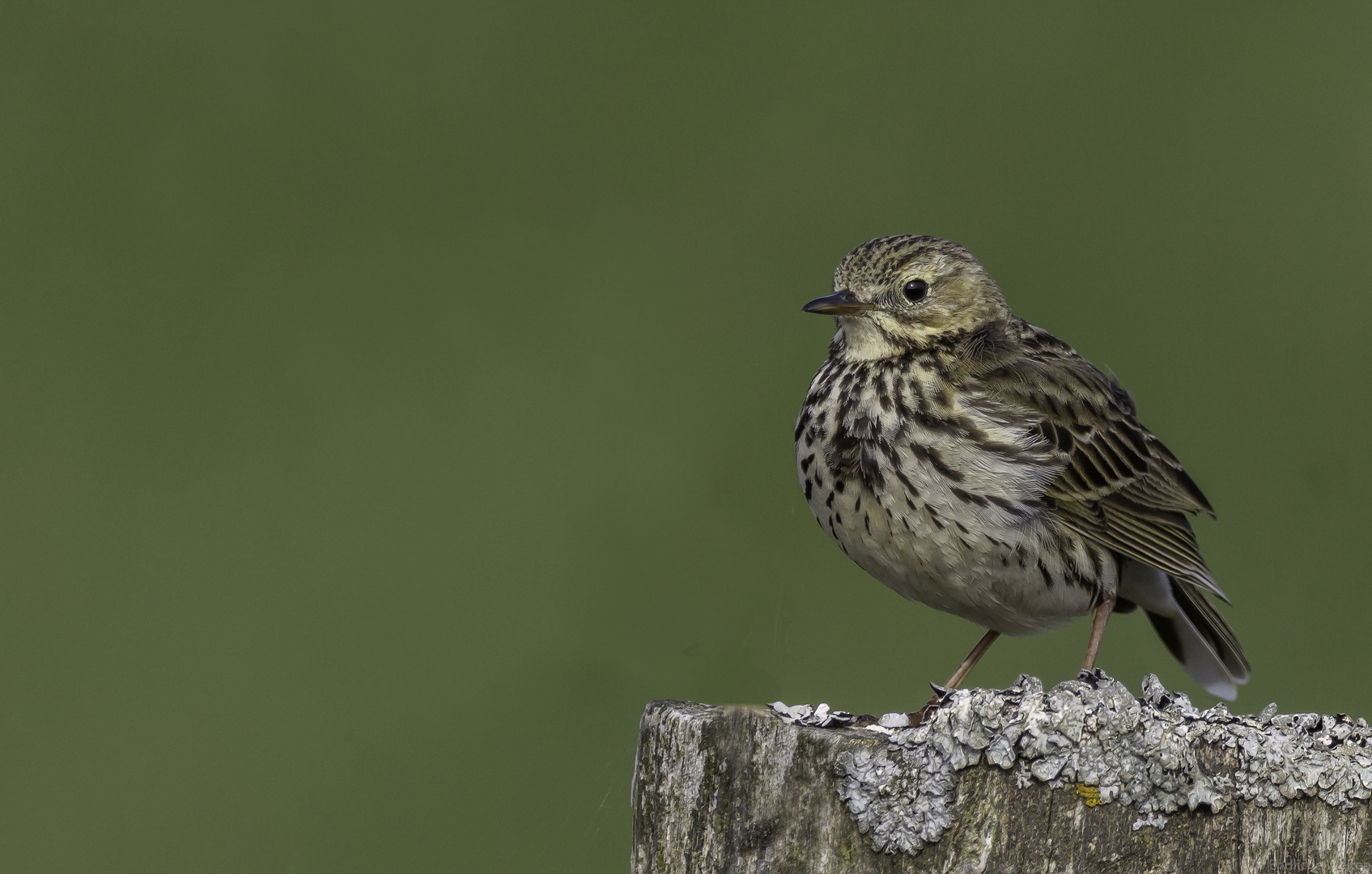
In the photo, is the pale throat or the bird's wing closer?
the bird's wing

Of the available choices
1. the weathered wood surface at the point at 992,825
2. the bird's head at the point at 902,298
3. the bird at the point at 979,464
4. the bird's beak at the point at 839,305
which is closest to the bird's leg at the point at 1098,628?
the bird at the point at 979,464

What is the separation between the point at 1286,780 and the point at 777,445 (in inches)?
251

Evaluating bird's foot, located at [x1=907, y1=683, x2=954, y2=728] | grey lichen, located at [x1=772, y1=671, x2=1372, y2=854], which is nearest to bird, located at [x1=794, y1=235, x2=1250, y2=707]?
bird's foot, located at [x1=907, y1=683, x2=954, y2=728]

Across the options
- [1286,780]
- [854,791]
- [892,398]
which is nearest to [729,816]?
[854,791]

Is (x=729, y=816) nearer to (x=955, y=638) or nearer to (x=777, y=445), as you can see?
(x=955, y=638)

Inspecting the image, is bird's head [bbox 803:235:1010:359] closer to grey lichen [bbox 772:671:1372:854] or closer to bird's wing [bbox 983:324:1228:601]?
bird's wing [bbox 983:324:1228:601]

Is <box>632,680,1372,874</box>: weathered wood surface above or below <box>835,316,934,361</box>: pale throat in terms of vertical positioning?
below

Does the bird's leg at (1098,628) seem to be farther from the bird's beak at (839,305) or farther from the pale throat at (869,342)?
the bird's beak at (839,305)

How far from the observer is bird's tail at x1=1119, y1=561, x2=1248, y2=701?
614 centimetres

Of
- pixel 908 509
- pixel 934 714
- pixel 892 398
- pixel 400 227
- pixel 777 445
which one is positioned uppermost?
pixel 400 227

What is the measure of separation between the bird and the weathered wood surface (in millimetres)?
2029

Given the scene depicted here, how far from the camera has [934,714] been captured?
3.19m

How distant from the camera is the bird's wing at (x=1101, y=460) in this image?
5.54 meters

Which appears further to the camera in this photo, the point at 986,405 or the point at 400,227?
the point at 400,227
